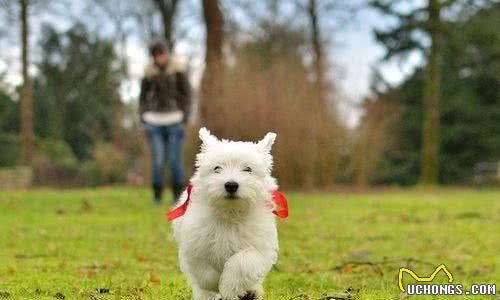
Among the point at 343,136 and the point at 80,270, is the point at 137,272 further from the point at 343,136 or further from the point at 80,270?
the point at 343,136

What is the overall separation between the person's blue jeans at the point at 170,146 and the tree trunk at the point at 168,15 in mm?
18673

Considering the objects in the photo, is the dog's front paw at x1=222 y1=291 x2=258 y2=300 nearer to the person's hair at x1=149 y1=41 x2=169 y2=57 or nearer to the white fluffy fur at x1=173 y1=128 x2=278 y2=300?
the white fluffy fur at x1=173 y1=128 x2=278 y2=300

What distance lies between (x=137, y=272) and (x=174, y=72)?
601cm

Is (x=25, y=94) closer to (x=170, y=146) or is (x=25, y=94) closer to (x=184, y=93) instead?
(x=170, y=146)

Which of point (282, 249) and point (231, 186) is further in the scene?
point (282, 249)

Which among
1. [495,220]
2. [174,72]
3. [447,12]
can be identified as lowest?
[495,220]

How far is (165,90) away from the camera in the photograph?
1154 cm

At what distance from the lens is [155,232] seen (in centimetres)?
895

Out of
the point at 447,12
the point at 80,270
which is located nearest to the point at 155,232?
the point at 80,270

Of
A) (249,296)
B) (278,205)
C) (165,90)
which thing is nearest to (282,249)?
(278,205)

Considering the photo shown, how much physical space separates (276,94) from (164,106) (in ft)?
24.4

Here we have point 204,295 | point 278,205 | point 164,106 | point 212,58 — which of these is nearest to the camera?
point 204,295

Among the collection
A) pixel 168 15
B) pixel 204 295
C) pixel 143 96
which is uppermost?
pixel 168 15

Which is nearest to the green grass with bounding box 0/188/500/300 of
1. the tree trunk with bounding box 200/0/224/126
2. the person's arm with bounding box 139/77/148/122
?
the person's arm with bounding box 139/77/148/122
